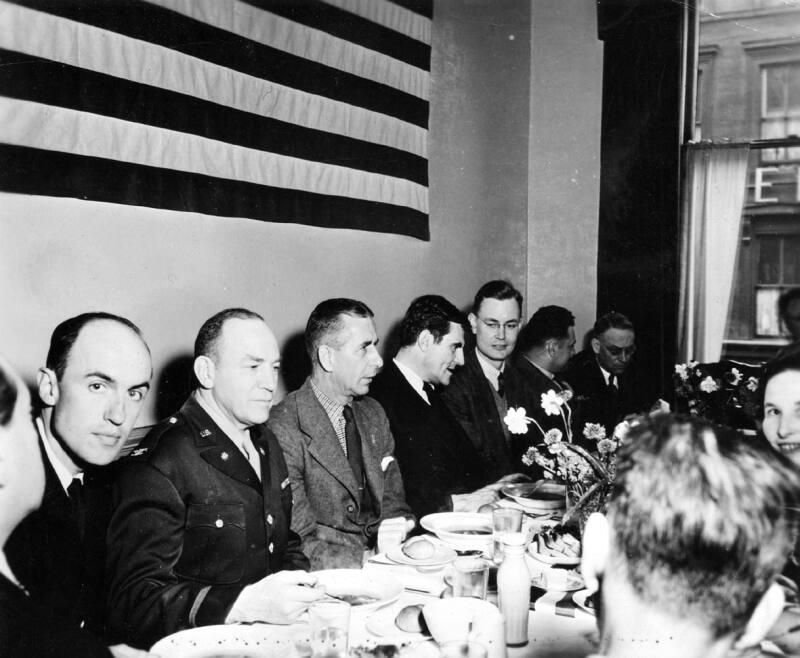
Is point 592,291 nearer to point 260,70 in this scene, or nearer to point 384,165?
point 384,165

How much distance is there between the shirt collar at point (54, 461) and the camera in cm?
189

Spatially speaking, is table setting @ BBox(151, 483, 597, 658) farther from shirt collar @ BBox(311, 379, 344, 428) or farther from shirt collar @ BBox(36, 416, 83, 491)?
shirt collar @ BBox(311, 379, 344, 428)

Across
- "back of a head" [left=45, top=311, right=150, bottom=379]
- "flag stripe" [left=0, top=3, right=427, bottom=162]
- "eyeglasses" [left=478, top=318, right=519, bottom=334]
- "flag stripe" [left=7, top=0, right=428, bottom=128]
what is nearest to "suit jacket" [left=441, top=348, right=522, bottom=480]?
"eyeglasses" [left=478, top=318, right=519, bottom=334]

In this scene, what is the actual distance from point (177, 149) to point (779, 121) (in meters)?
4.28

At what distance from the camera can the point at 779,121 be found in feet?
17.1

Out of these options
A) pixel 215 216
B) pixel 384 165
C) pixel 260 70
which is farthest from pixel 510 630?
pixel 384 165

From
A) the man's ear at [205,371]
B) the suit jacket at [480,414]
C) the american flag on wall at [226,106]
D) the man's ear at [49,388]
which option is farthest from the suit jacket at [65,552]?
the suit jacket at [480,414]

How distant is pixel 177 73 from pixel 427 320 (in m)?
1.48

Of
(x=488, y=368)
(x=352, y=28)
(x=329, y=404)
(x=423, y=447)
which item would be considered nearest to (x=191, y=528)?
(x=329, y=404)

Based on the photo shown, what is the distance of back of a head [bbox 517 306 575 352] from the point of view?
15.6 feet

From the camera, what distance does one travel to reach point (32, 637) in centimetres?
145

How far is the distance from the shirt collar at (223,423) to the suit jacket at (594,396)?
305 cm

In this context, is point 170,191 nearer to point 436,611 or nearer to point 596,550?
point 436,611

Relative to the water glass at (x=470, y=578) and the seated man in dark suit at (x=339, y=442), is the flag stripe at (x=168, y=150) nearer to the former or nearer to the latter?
the seated man in dark suit at (x=339, y=442)
